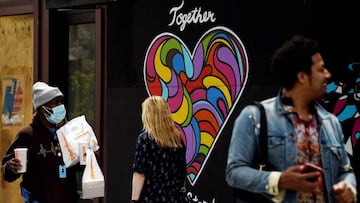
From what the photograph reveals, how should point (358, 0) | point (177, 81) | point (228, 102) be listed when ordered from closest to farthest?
point (358, 0) → point (228, 102) → point (177, 81)

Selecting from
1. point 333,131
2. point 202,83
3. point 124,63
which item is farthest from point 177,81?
point 333,131

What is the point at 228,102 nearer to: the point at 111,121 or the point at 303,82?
the point at 111,121

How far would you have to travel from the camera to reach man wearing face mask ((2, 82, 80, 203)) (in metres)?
5.85

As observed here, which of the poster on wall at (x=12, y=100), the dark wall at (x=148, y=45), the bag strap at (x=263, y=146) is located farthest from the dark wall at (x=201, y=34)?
the bag strap at (x=263, y=146)

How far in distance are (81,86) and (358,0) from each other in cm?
452

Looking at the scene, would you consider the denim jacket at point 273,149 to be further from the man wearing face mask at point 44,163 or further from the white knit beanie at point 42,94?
the white knit beanie at point 42,94

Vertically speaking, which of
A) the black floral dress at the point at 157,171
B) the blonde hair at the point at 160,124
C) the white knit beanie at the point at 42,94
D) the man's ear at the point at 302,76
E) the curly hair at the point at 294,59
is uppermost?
the curly hair at the point at 294,59

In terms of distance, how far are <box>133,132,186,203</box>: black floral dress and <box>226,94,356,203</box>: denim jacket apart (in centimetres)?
246

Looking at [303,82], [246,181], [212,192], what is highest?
[303,82]

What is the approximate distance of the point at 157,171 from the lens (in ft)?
19.6

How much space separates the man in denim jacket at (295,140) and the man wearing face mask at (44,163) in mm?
2682

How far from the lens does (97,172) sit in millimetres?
6027

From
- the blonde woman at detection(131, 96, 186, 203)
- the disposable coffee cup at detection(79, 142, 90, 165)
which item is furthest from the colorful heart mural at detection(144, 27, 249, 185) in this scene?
the disposable coffee cup at detection(79, 142, 90, 165)

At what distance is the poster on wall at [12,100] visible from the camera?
10812 millimetres
